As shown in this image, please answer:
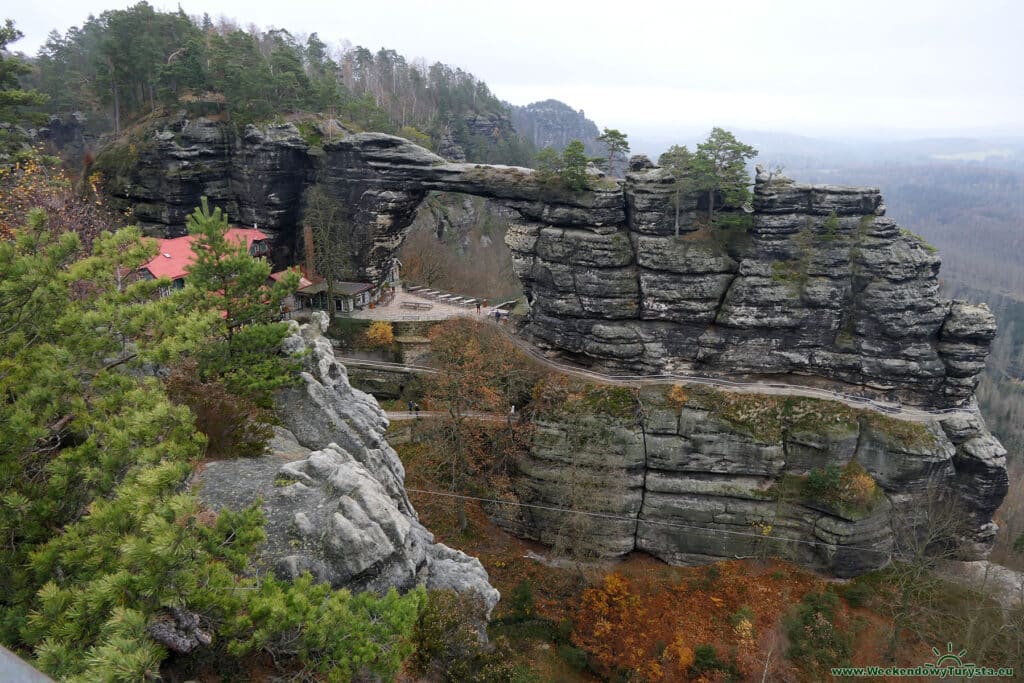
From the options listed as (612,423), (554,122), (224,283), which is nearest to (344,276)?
(612,423)

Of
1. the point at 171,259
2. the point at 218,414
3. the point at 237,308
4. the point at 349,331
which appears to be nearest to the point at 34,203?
the point at 171,259

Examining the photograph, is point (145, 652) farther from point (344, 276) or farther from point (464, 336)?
point (344, 276)

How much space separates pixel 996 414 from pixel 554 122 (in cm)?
12053

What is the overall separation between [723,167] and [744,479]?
1712 centimetres

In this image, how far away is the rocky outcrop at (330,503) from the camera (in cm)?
1095

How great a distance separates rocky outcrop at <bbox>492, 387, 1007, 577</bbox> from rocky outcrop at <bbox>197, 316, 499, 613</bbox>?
43.9ft

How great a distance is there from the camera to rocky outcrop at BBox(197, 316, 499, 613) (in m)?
11.0

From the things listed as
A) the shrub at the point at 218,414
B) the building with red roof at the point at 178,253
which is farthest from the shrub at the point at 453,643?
the building with red roof at the point at 178,253

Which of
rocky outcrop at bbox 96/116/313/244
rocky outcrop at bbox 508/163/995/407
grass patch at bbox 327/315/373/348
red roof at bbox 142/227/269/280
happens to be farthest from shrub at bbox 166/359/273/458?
rocky outcrop at bbox 96/116/313/244

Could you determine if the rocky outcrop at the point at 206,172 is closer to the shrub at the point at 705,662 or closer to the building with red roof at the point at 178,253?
the building with red roof at the point at 178,253

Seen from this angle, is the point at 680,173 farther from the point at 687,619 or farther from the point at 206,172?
the point at 206,172

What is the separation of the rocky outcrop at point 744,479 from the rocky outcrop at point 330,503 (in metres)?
13.4

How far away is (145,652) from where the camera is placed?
6258 mm

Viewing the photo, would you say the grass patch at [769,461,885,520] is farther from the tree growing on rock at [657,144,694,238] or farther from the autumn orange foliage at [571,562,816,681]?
the tree growing on rock at [657,144,694,238]
